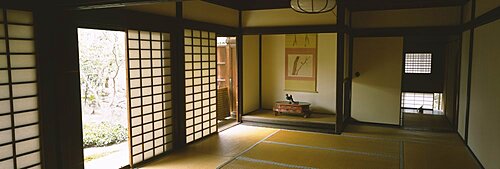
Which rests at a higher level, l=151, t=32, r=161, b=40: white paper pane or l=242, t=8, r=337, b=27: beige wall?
l=242, t=8, r=337, b=27: beige wall

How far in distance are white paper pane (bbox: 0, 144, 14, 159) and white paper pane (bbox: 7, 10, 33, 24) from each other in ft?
3.87

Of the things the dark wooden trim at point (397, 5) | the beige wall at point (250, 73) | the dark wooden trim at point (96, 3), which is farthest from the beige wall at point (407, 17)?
the dark wooden trim at point (96, 3)

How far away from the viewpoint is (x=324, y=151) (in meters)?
5.05

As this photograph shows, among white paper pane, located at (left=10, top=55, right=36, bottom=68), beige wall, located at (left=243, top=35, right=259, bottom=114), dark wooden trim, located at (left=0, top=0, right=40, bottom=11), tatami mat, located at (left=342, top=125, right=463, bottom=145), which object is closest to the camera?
dark wooden trim, located at (left=0, top=0, right=40, bottom=11)

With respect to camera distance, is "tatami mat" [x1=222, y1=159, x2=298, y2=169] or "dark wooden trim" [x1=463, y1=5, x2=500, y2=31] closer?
"dark wooden trim" [x1=463, y1=5, x2=500, y2=31]

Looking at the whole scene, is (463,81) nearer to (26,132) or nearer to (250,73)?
(250,73)

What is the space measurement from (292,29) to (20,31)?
4.72m

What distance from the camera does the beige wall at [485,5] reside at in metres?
3.87

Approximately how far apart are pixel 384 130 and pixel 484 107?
7.87 feet

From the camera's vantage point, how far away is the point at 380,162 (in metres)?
4.54

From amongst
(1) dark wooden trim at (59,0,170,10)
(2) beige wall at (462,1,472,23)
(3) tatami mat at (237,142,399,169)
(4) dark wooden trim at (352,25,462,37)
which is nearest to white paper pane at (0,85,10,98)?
(1) dark wooden trim at (59,0,170,10)

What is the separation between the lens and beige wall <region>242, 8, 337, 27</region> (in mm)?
6430

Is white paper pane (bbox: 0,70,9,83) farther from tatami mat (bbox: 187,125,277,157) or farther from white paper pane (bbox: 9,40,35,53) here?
tatami mat (bbox: 187,125,277,157)

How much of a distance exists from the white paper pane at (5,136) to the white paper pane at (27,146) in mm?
105
